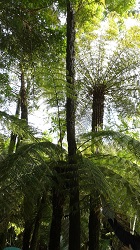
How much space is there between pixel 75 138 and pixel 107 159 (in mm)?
594

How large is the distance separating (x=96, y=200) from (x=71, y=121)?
1.21 metres

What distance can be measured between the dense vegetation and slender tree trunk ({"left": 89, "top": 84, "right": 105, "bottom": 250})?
15 millimetres

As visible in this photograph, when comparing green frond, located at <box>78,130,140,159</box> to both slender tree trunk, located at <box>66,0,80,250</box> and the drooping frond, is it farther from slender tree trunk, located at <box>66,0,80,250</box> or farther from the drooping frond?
the drooping frond

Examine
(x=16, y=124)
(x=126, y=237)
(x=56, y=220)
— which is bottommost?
(x=126, y=237)

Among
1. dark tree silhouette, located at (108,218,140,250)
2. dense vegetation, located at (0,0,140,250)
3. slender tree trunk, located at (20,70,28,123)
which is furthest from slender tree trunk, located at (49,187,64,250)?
slender tree trunk, located at (20,70,28,123)

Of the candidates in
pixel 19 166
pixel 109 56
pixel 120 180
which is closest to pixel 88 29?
pixel 109 56

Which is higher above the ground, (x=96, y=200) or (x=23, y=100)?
(x=23, y=100)

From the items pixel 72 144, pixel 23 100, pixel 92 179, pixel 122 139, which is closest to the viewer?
pixel 92 179

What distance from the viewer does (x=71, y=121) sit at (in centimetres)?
491

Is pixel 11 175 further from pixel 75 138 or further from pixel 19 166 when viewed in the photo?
pixel 75 138

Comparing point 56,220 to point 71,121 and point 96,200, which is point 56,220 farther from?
point 71,121

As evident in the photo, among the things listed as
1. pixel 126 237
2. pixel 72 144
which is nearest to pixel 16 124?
pixel 72 144

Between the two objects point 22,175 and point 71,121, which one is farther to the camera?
point 71,121

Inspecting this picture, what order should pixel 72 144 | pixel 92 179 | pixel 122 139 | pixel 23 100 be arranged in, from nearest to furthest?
pixel 92 179 < pixel 122 139 < pixel 72 144 < pixel 23 100
